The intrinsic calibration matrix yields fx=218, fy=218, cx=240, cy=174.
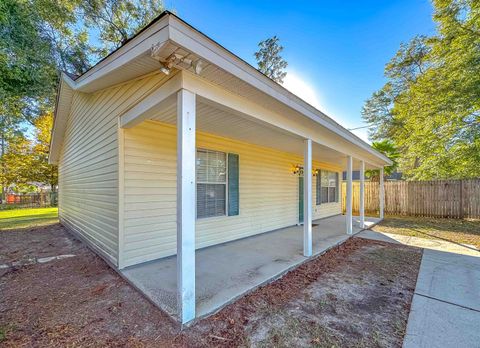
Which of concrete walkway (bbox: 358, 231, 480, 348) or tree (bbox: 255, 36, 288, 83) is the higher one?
tree (bbox: 255, 36, 288, 83)

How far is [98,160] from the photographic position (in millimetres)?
4625

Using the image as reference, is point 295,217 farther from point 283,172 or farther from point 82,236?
point 82,236

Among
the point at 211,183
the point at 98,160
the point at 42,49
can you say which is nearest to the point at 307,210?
the point at 211,183

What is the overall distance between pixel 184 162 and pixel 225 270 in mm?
2202

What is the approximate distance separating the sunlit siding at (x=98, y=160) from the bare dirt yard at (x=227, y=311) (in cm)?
84

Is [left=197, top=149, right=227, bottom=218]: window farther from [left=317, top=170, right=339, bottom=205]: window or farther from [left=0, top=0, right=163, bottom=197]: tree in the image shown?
[left=0, top=0, right=163, bottom=197]: tree

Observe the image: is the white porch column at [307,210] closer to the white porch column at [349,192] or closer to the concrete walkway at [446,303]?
the concrete walkway at [446,303]

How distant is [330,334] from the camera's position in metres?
2.13

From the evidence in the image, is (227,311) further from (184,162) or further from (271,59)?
(271,59)

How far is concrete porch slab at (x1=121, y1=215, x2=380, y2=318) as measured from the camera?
267cm

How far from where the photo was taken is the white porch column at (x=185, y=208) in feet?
7.11

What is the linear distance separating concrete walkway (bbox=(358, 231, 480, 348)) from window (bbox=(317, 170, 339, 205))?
492cm

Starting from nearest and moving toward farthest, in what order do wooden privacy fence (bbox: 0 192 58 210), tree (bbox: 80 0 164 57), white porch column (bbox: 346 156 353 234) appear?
white porch column (bbox: 346 156 353 234)
tree (bbox: 80 0 164 57)
wooden privacy fence (bbox: 0 192 58 210)

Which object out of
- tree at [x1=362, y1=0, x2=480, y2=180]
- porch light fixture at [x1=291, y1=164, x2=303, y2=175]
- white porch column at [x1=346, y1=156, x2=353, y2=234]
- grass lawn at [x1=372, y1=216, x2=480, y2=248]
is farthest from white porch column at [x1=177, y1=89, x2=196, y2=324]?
tree at [x1=362, y1=0, x2=480, y2=180]
